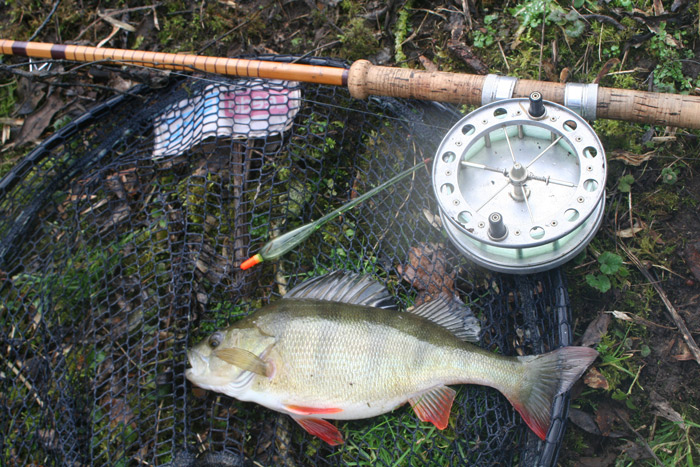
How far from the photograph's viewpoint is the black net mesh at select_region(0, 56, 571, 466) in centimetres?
312

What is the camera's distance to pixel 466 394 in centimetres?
300

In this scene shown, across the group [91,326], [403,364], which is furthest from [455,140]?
[91,326]

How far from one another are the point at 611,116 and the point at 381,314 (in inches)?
56.7

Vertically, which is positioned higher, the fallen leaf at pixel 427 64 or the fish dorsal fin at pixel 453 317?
the fallen leaf at pixel 427 64

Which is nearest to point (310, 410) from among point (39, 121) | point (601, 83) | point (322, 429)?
point (322, 429)

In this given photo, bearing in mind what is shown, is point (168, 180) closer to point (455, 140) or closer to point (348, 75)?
point (348, 75)

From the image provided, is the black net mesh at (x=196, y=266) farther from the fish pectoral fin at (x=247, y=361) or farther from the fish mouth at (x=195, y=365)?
the fish pectoral fin at (x=247, y=361)

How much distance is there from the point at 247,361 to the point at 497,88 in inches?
70.3

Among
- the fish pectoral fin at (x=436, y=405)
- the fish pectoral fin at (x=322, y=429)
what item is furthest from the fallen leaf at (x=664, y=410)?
the fish pectoral fin at (x=322, y=429)

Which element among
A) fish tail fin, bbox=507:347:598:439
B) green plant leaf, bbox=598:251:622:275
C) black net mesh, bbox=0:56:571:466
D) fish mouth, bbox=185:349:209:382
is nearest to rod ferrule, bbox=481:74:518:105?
black net mesh, bbox=0:56:571:466

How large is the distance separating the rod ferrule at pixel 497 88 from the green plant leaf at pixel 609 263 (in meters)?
1.08

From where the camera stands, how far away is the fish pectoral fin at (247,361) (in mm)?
2889

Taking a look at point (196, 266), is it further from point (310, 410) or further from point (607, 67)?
point (607, 67)

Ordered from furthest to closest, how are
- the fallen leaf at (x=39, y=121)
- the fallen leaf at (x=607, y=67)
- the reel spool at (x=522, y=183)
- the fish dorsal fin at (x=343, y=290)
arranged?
1. the fallen leaf at (x=39, y=121)
2. the fallen leaf at (x=607, y=67)
3. the fish dorsal fin at (x=343, y=290)
4. the reel spool at (x=522, y=183)
